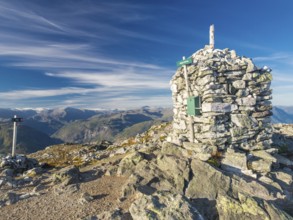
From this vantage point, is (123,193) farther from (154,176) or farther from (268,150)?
(268,150)

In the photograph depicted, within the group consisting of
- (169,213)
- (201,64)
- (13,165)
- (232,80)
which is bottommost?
(13,165)

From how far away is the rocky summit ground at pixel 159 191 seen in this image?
13.9 metres

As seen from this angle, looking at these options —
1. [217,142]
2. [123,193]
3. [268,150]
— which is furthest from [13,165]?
[268,150]

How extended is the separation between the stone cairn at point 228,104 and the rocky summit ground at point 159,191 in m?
1.72

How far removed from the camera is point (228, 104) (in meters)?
24.3

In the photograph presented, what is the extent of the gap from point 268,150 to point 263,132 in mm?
1888

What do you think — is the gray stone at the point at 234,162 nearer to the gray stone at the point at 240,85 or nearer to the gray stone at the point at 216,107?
the gray stone at the point at 216,107

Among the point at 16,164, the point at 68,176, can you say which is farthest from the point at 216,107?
the point at 16,164

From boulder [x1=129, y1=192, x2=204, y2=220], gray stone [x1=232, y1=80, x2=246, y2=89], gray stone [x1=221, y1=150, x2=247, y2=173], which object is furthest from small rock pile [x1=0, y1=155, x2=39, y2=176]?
gray stone [x1=232, y1=80, x2=246, y2=89]

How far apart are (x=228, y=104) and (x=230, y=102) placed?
0.35m

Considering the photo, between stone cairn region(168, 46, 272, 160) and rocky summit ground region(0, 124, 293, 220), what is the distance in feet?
5.65

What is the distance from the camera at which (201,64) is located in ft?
81.8

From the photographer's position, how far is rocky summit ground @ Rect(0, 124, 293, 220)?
1389 cm

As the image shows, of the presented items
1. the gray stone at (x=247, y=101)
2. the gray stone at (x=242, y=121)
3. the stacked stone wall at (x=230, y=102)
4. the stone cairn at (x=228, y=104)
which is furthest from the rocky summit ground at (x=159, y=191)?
the gray stone at (x=247, y=101)
